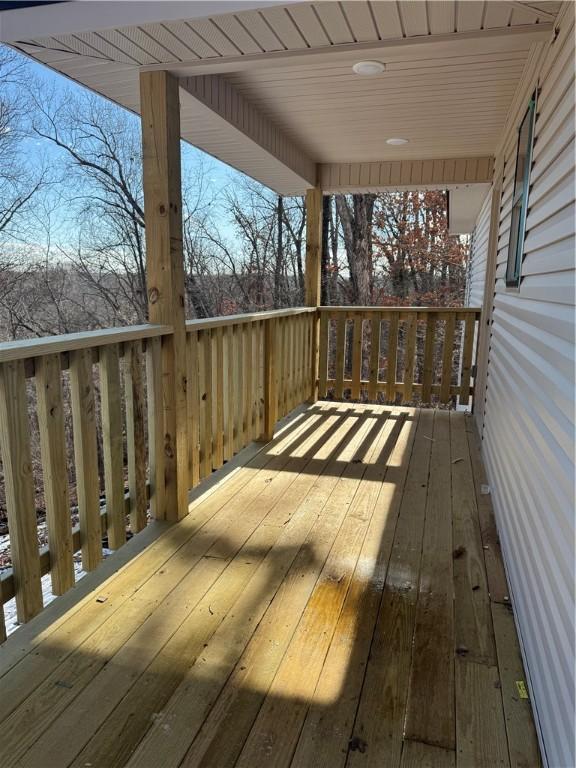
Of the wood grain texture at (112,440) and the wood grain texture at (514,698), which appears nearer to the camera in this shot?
the wood grain texture at (514,698)

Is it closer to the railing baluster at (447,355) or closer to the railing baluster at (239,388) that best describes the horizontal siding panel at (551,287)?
the railing baluster at (239,388)

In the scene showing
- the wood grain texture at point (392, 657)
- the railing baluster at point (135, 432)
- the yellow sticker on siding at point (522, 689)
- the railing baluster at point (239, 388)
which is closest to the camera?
the wood grain texture at point (392, 657)

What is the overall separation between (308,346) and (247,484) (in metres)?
2.43

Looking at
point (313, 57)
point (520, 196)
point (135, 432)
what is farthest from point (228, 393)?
point (520, 196)

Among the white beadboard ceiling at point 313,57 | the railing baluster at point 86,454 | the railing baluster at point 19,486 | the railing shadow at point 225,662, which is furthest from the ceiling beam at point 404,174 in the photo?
the railing baluster at point 19,486

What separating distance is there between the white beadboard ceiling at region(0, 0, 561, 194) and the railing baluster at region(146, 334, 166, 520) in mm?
1298

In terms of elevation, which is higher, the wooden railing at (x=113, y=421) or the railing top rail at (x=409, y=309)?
the railing top rail at (x=409, y=309)

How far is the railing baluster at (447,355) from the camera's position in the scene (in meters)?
5.08

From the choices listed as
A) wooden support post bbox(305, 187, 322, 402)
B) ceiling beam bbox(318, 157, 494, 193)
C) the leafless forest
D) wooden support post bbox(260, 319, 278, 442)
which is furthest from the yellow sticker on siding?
the leafless forest

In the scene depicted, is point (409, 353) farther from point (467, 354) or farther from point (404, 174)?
point (404, 174)

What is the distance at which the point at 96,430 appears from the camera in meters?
2.39

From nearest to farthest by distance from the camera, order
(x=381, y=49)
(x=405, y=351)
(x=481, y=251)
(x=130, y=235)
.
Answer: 1. (x=381, y=49)
2. (x=405, y=351)
3. (x=481, y=251)
4. (x=130, y=235)

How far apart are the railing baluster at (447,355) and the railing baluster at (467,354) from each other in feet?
0.46

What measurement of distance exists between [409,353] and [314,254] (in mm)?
1426
